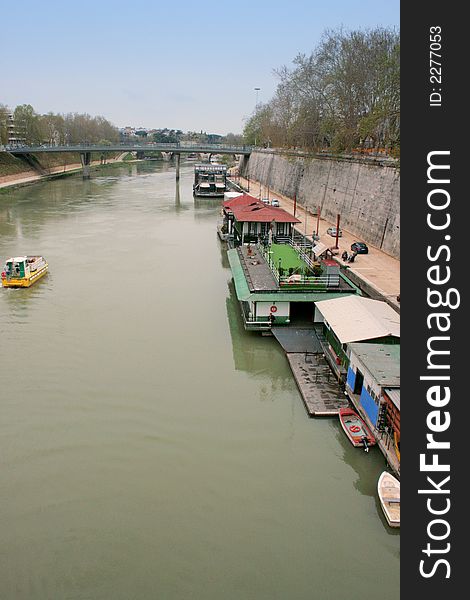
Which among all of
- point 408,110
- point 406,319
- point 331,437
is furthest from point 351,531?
point 408,110

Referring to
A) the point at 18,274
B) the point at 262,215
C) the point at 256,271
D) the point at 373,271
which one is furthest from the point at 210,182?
the point at 256,271

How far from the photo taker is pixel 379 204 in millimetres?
23375

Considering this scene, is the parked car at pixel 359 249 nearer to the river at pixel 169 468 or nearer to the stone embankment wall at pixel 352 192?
the stone embankment wall at pixel 352 192

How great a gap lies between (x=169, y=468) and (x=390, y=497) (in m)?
3.49

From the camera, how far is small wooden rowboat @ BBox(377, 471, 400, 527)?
25.4 feet

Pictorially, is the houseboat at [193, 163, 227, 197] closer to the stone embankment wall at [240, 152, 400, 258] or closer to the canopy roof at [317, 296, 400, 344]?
the stone embankment wall at [240, 152, 400, 258]

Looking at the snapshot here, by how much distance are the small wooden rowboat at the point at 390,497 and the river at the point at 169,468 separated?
8.4 inches

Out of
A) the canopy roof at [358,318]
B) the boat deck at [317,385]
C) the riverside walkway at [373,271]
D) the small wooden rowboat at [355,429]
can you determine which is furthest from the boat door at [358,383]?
the riverside walkway at [373,271]

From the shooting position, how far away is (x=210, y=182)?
50.7m

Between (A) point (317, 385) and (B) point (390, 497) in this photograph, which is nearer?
(B) point (390, 497)

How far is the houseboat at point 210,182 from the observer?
160ft

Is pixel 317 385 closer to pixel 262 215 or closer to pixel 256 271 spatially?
pixel 256 271

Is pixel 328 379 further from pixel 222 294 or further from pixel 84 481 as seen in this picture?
pixel 222 294

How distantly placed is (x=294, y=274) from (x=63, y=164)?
66.1 m
